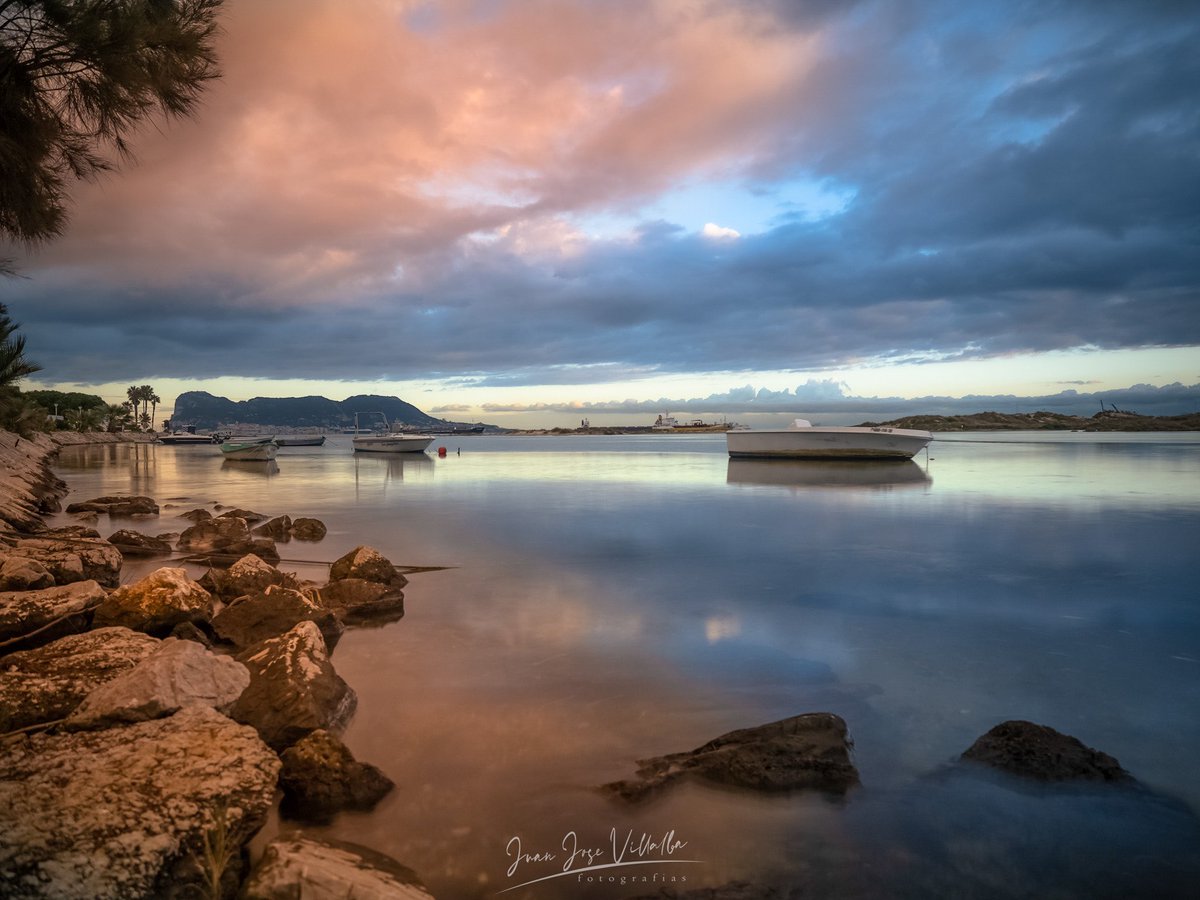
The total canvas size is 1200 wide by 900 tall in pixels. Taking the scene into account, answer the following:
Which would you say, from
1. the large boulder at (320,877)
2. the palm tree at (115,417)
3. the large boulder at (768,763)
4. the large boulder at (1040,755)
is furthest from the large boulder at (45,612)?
the palm tree at (115,417)

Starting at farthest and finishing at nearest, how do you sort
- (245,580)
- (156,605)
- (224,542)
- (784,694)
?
(224,542) < (245,580) < (156,605) < (784,694)

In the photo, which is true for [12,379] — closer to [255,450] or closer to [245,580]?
[255,450]

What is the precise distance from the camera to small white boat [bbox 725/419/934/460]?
43125 mm

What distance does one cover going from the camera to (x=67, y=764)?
375 centimetres

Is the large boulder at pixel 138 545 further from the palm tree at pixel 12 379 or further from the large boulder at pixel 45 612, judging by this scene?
the palm tree at pixel 12 379

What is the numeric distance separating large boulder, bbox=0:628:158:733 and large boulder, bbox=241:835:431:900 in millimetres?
2526

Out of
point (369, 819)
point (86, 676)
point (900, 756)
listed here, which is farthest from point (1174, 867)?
point (86, 676)

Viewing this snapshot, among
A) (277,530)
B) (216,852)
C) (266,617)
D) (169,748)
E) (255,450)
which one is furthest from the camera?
(255,450)

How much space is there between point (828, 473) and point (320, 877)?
3715cm

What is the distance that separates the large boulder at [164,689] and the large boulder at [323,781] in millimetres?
668

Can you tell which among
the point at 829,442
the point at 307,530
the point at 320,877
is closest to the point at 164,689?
the point at 320,877

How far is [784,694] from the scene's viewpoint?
637cm

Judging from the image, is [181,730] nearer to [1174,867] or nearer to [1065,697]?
[1174,867]

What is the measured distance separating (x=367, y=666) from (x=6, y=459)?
3245 centimetres
